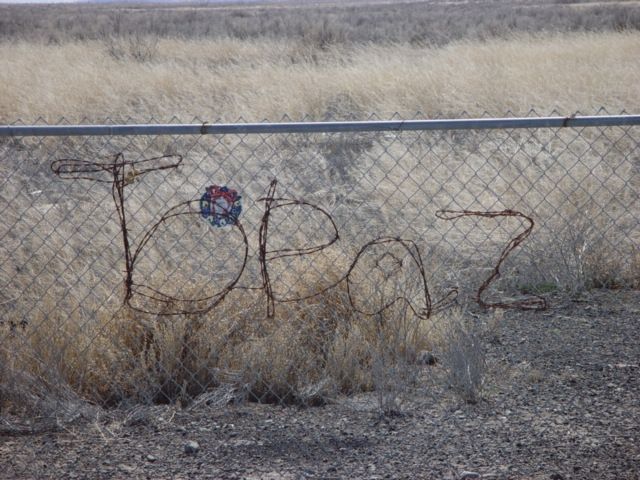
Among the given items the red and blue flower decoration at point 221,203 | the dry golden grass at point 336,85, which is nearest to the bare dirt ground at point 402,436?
the red and blue flower decoration at point 221,203

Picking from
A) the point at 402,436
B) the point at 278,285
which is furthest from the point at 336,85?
the point at 402,436

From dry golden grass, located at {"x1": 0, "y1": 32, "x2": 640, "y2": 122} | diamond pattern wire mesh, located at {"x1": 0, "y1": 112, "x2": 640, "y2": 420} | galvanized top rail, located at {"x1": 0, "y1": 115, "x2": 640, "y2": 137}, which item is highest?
galvanized top rail, located at {"x1": 0, "y1": 115, "x2": 640, "y2": 137}

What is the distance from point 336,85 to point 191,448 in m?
9.11

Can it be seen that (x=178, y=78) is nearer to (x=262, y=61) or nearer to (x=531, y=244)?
(x=262, y=61)

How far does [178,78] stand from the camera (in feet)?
42.2

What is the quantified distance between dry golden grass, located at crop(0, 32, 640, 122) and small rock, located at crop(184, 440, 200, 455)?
7.75m

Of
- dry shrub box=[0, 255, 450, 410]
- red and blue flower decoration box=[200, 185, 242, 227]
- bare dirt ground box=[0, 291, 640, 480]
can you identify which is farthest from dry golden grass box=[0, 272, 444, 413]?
red and blue flower decoration box=[200, 185, 242, 227]

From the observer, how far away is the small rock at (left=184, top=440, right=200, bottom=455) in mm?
3406

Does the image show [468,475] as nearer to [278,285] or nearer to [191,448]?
[191,448]

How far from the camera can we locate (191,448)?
342 centimetres

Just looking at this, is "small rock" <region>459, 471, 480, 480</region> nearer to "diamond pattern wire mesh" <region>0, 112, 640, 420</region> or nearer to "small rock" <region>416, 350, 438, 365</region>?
"diamond pattern wire mesh" <region>0, 112, 640, 420</region>

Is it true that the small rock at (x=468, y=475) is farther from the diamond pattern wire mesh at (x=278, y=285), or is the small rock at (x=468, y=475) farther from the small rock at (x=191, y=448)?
the small rock at (x=191, y=448)

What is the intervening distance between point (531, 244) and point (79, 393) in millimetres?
3529

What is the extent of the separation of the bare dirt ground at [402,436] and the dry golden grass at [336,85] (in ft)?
24.1
